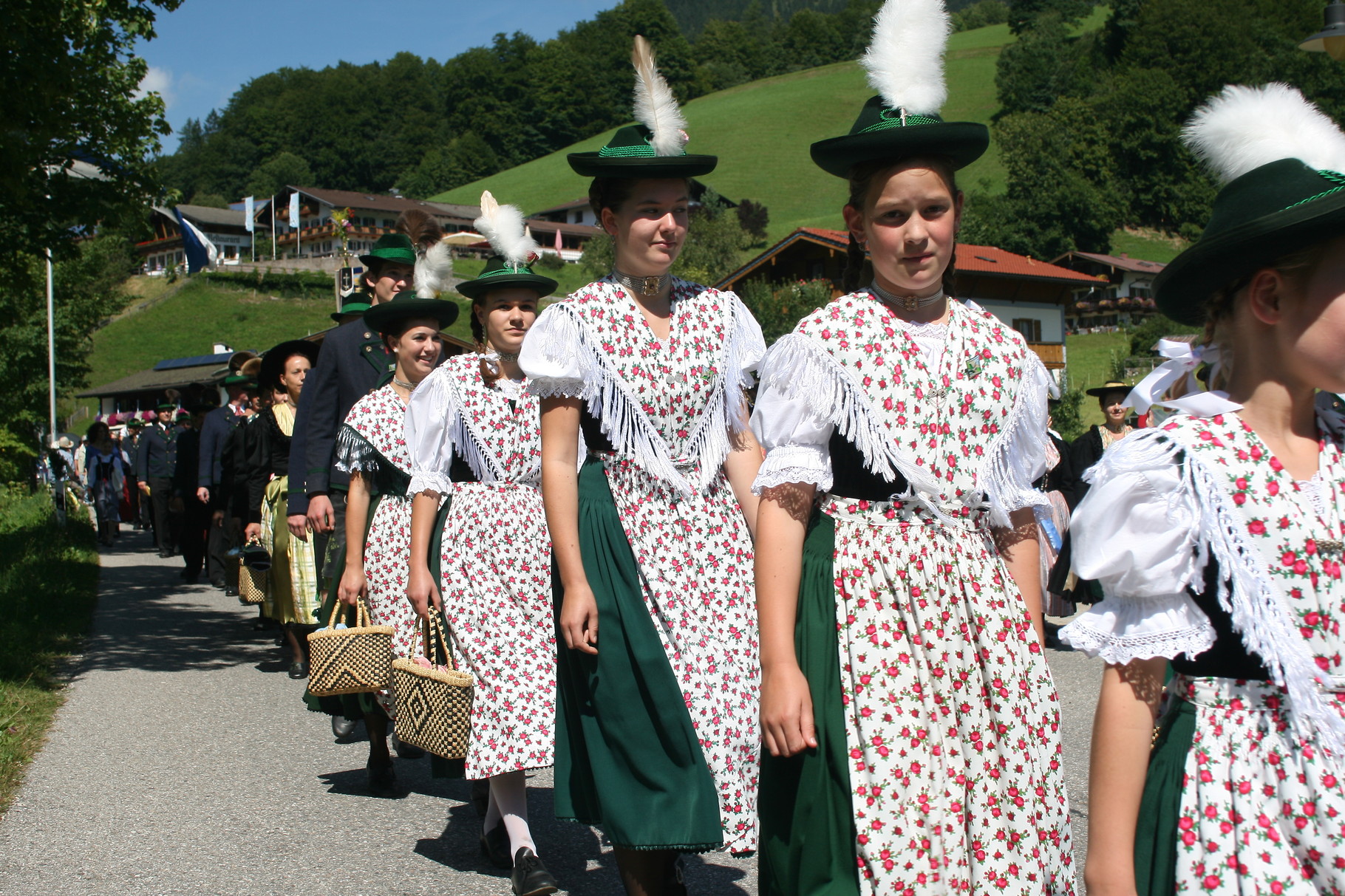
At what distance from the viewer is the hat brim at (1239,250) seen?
6.14 feet

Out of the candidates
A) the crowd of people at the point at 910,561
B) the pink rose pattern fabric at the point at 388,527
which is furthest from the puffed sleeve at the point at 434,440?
the pink rose pattern fabric at the point at 388,527

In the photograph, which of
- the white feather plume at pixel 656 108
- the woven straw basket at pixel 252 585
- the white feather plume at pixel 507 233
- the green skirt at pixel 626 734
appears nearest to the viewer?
the green skirt at pixel 626 734

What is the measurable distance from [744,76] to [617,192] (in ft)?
452

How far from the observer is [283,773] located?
6.25 m

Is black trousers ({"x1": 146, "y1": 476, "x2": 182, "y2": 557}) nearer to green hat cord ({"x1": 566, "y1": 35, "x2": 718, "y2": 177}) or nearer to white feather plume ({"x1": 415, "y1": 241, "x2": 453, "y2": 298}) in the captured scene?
white feather plume ({"x1": 415, "y1": 241, "x2": 453, "y2": 298})

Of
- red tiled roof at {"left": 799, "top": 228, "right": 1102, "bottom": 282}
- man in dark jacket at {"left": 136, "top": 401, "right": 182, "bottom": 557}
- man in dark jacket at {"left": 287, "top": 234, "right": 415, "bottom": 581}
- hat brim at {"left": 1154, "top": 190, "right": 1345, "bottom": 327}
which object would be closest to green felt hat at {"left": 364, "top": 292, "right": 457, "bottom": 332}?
man in dark jacket at {"left": 287, "top": 234, "right": 415, "bottom": 581}

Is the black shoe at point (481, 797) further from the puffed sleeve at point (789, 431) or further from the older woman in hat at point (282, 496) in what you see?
the older woman in hat at point (282, 496)

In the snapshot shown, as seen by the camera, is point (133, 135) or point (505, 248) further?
point (133, 135)

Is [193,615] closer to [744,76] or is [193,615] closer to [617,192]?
[617,192]

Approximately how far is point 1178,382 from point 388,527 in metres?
4.19

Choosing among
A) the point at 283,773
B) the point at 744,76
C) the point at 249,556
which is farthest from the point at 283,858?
the point at 744,76

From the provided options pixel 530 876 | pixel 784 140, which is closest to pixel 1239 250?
pixel 530 876

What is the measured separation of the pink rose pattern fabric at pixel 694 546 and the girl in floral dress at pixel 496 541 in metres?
1.03

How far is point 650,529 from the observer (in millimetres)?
3529
